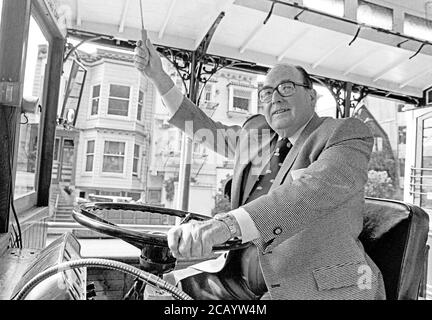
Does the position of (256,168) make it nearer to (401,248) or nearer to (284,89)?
(284,89)

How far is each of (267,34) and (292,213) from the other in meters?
3.16

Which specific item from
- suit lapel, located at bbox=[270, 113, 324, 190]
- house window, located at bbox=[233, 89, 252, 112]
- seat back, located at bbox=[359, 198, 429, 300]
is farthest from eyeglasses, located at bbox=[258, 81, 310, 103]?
house window, located at bbox=[233, 89, 252, 112]

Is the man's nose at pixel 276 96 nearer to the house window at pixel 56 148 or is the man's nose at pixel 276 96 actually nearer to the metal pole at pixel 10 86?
the metal pole at pixel 10 86

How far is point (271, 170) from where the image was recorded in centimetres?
129

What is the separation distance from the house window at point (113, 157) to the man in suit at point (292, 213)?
213 centimetres

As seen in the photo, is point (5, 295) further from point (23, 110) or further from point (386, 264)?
point (386, 264)

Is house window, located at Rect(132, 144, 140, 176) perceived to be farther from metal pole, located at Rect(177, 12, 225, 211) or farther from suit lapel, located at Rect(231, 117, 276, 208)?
suit lapel, located at Rect(231, 117, 276, 208)

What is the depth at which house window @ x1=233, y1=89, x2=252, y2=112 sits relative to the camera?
10.5ft

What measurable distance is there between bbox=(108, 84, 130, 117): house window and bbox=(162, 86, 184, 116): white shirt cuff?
→ 224 centimetres

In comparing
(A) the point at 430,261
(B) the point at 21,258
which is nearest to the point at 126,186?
(B) the point at 21,258

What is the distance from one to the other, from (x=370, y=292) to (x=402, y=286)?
11 cm

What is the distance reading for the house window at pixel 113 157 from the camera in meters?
3.45

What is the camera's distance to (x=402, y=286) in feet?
3.36

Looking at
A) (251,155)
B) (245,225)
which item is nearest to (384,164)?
(251,155)
